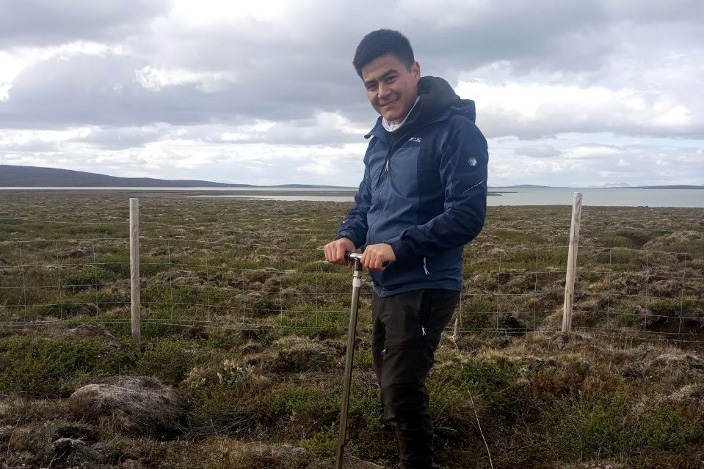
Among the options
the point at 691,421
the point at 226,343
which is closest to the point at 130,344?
the point at 226,343

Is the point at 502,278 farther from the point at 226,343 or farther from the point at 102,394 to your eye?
the point at 102,394

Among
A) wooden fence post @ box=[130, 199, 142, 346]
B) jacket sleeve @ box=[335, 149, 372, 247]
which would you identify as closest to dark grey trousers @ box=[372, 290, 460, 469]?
jacket sleeve @ box=[335, 149, 372, 247]

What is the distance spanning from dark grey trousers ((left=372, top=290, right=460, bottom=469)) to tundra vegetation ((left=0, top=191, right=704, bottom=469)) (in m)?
1.18

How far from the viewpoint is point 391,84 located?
2945 millimetres

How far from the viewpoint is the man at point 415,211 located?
2.73 meters

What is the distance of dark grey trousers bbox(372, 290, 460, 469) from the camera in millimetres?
2924

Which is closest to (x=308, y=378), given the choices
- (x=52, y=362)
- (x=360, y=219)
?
(x=52, y=362)

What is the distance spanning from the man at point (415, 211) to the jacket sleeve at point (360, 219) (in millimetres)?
313

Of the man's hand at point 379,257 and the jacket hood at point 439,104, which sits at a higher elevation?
the jacket hood at point 439,104

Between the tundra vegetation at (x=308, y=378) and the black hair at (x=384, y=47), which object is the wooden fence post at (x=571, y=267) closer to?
the tundra vegetation at (x=308, y=378)

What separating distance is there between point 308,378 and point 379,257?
144 inches

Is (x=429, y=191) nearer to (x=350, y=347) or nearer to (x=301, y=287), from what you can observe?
(x=350, y=347)

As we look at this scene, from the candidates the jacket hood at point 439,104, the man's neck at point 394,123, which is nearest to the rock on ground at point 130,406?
the man's neck at point 394,123

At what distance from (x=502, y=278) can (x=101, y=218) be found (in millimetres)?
26935
